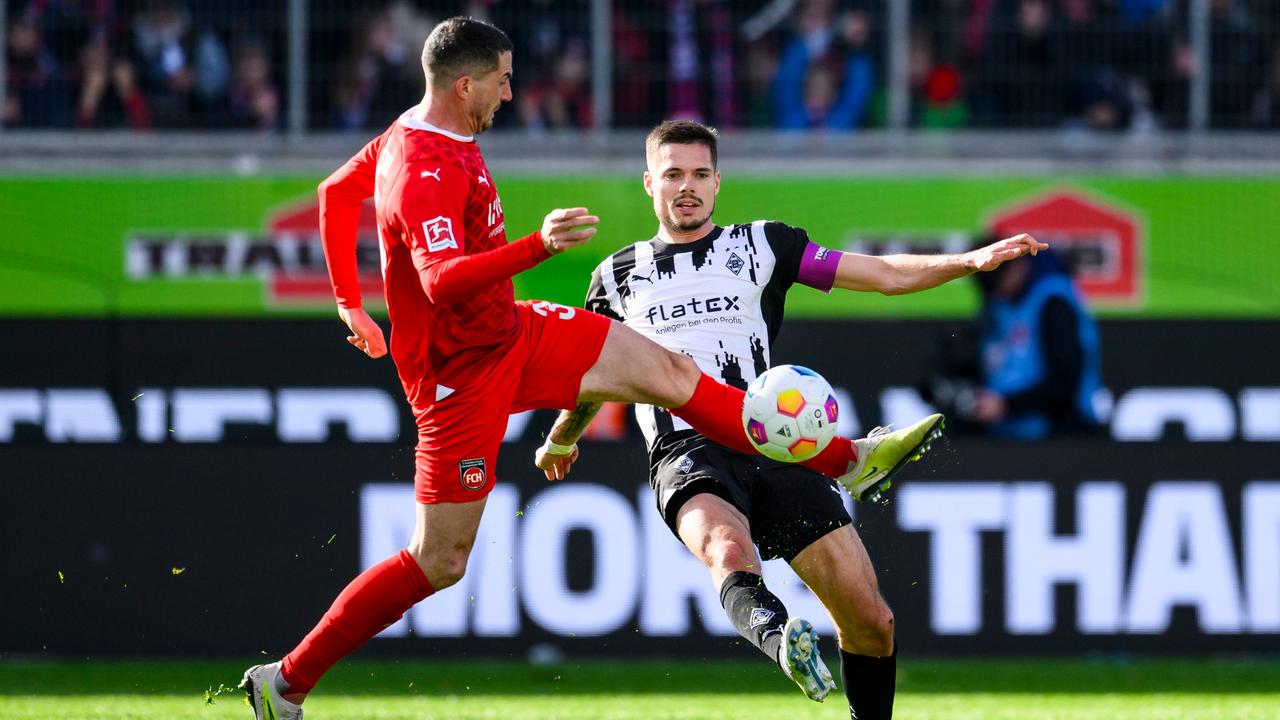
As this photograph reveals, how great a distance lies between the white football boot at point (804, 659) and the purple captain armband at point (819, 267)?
1.60 meters

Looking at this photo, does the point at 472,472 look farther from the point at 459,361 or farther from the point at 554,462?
the point at 554,462

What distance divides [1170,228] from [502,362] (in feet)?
28.8

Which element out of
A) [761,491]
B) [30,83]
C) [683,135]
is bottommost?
[761,491]

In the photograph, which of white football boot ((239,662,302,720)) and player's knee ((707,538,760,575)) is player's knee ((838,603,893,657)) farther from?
white football boot ((239,662,302,720))

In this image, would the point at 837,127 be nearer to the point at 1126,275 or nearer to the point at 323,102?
the point at 1126,275

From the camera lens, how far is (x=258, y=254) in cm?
1345

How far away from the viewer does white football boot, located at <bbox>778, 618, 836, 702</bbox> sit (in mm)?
5375

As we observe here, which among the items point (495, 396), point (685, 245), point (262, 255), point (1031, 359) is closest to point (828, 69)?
point (1031, 359)

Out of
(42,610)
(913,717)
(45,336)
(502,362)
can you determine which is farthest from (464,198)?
(45,336)

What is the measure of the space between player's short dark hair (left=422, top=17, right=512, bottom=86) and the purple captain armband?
1.39 m

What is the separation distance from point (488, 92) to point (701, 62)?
780 centimetres

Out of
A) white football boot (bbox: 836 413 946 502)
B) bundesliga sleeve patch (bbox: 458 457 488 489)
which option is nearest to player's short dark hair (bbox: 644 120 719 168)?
white football boot (bbox: 836 413 946 502)

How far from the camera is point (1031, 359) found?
12742 mm

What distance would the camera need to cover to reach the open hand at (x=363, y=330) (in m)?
6.58
